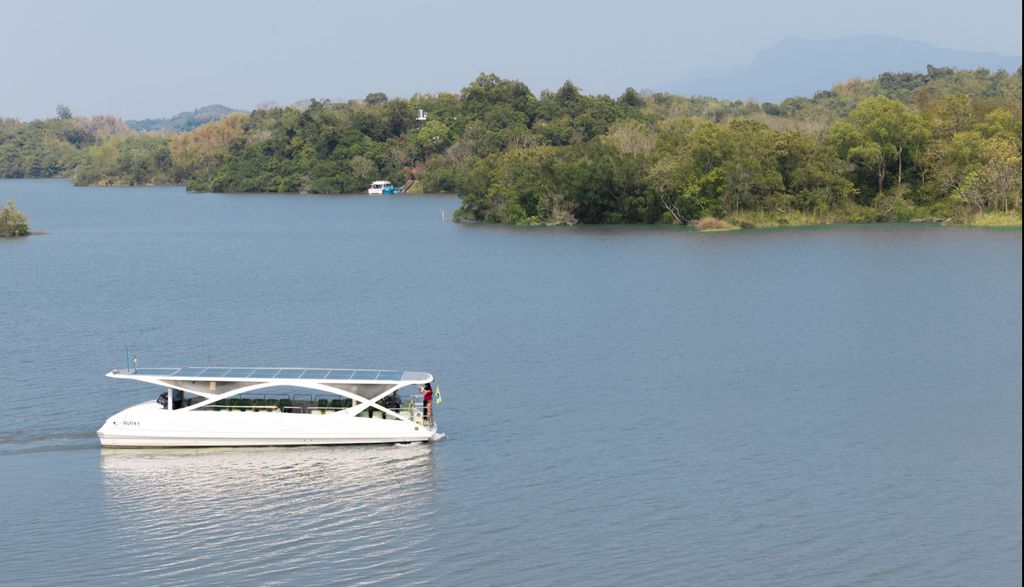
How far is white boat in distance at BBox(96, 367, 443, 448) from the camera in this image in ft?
110

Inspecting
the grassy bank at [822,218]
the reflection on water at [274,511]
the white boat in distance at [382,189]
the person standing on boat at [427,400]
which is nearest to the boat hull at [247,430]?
the reflection on water at [274,511]

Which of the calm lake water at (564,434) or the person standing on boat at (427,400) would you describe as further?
the person standing on boat at (427,400)

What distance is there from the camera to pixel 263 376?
35469mm

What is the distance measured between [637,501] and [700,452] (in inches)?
179

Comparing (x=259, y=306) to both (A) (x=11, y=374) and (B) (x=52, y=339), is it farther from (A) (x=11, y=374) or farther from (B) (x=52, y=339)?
(A) (x=11, y=374)

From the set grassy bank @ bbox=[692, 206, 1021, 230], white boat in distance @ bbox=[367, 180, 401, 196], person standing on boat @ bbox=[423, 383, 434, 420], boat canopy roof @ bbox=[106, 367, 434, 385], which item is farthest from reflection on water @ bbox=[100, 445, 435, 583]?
white boat in distance @ bbox=[367, 180, 401, 196]

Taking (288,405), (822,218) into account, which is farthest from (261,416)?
(822,218)

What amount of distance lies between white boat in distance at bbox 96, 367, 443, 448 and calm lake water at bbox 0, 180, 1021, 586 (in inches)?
20.8

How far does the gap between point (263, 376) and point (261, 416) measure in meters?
2.11

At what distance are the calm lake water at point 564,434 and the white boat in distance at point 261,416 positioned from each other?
0.53 metres

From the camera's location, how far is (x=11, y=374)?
43.0 meters

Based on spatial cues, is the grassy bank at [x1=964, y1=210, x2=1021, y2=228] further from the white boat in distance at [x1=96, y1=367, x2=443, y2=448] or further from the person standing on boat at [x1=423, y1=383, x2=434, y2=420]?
the white boat in distance at [x1=96, y1=367, x2=443, y2=448]

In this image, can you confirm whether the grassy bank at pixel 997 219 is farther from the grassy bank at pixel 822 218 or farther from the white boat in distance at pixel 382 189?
the white boat in distance at pixel 382 189

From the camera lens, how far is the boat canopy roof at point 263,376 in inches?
1330
